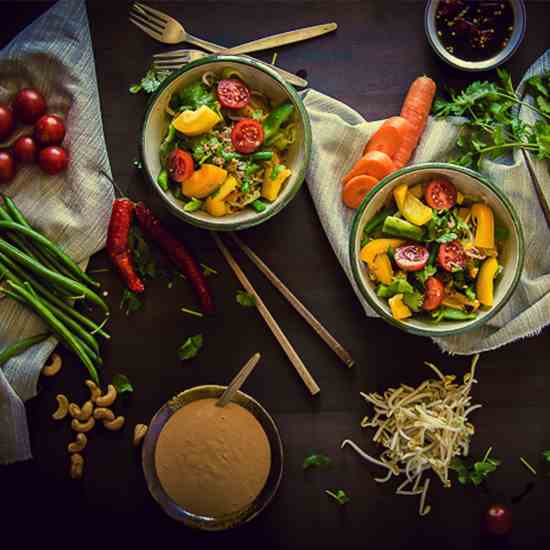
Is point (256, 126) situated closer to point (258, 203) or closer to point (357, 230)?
point (258, 203)

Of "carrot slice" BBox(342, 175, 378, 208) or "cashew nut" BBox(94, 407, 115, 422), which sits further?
"cashew nut" BBox(94, 407, 115, 422)

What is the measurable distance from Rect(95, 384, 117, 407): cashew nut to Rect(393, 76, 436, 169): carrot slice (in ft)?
4.82

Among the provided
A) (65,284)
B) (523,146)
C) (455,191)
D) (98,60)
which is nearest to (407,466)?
(455,191)

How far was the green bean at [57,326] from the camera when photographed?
9.29ft

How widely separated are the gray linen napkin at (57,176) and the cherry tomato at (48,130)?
0.17 ft

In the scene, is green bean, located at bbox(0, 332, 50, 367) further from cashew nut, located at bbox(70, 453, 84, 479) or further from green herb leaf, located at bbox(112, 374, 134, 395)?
cashew nut, located at bbox(70, 453, 84, 479)

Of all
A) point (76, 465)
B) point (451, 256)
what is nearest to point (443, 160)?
point (451, 256)

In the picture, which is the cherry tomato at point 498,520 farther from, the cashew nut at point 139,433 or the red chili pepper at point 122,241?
the red chili pepper at point 122,241

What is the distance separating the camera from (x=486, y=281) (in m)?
2.61

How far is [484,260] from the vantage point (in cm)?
265

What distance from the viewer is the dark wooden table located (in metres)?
2.95

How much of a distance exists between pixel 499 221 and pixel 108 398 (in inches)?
66.8

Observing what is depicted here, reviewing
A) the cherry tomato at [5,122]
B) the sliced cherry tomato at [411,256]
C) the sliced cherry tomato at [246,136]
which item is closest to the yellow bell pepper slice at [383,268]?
the sliced cherry tomato at [411,256]

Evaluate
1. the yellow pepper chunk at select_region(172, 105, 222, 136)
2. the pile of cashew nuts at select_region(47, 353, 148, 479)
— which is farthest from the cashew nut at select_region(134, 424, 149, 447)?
the yellow pepper chunk at select_region(172, 105, 222, 136)
